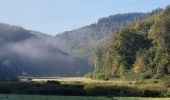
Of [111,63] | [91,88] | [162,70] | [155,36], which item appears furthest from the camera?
[111,63]

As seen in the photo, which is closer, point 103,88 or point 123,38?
point 103,88

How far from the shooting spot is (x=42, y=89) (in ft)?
214

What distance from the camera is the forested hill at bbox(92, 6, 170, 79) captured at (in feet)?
407

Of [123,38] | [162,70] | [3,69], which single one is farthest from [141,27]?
[3,69]

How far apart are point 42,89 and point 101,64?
113292mm

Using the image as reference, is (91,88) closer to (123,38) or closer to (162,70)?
(162,70)

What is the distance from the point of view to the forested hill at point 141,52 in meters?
124

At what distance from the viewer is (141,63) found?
425 ft

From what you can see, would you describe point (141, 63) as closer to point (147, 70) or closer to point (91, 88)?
point (147, 70)

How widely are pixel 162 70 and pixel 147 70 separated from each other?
24.1 feet

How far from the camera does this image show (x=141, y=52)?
132875mm

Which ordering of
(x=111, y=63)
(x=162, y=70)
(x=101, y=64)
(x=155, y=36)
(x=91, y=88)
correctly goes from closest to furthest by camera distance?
(x=91, y=88)
(x=162, y=70)
(x=155, y=36)
(x=111, y=63)
(x=101, y=64)

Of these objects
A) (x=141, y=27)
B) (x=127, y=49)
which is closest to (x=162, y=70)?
(x=127, y=49)

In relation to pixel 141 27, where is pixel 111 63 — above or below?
below
